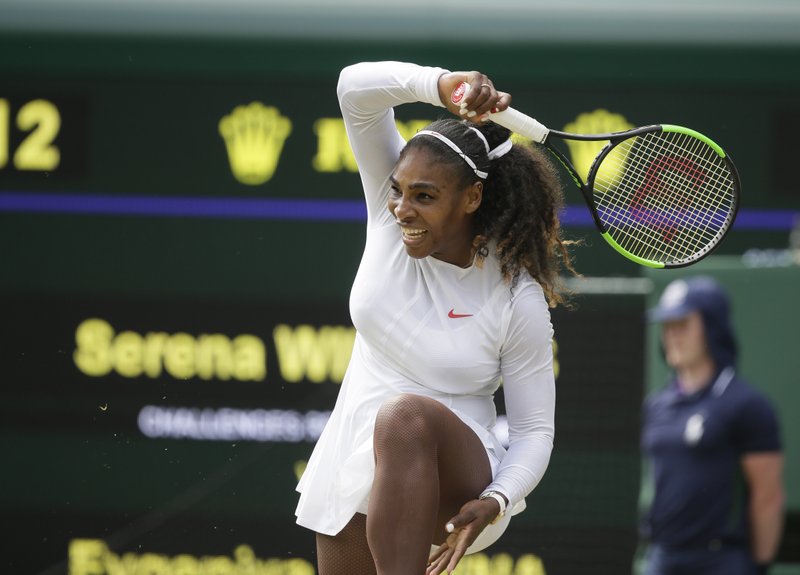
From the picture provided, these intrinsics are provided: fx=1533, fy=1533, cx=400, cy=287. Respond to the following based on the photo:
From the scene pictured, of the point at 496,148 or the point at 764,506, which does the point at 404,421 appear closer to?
the point at 496,148

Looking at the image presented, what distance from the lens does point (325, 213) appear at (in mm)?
4805

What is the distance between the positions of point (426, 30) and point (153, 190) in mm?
996

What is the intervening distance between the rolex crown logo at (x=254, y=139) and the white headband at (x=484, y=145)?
1930 mm

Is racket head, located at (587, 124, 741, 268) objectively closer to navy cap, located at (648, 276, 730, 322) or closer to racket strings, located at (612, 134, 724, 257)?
racket strings, located at (612, 134, 724, 257)

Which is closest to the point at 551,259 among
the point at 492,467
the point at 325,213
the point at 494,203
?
the point at 494,203

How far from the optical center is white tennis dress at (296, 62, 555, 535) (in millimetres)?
2869

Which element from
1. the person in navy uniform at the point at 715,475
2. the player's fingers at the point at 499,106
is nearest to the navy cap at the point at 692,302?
the person in navy uniform at the point at 715,475

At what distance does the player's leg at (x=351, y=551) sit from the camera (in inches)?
115

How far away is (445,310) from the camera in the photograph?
290 centimetres

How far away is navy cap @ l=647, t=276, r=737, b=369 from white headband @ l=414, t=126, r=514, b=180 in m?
1.63

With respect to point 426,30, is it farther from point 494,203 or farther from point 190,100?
point 494,203

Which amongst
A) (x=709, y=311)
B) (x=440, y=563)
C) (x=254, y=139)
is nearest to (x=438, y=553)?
(x=440, y=563)

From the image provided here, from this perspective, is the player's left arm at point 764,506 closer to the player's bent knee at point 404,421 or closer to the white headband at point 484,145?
the white headband at point 484,145

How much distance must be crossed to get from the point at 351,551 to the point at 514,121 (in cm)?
87
